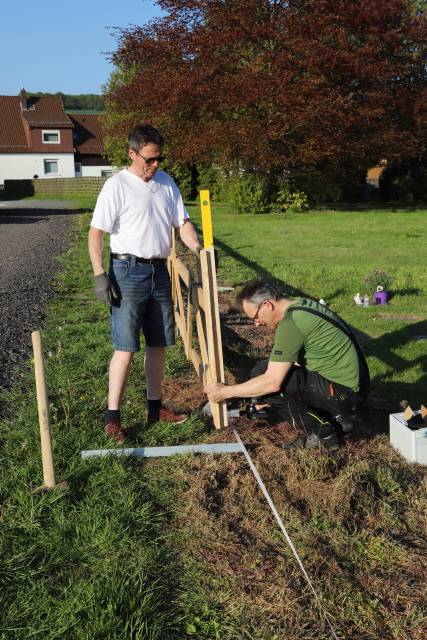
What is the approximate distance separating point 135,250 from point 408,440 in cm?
189

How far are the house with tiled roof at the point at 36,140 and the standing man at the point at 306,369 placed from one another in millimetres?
52825

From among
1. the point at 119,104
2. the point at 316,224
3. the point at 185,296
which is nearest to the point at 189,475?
the point at 185,296

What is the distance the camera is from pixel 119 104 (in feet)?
85.0

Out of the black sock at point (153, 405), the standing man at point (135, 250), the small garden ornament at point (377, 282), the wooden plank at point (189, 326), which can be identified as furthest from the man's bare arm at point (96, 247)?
the small garden ornament at point (377, 282)

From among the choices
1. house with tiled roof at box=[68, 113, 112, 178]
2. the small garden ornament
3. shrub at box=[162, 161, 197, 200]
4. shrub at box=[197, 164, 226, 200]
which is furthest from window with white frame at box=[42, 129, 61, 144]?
the small garden ornament

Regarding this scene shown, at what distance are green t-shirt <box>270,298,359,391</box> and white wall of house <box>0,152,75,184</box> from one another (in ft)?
175

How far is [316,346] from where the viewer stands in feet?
11.4

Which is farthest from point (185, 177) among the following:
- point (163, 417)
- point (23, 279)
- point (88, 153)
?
point (163, 417)

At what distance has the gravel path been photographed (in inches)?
236

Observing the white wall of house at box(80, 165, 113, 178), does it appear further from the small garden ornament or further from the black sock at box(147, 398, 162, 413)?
the black sock at box(147, 398, 162, 413)

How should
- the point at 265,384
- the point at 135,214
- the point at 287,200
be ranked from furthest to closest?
the point at 287,200
the point at 135,214
the point at 265,384

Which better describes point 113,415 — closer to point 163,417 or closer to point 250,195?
point 163,417

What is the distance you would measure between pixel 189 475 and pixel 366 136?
22268 mm

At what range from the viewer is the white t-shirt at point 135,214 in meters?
3.51
